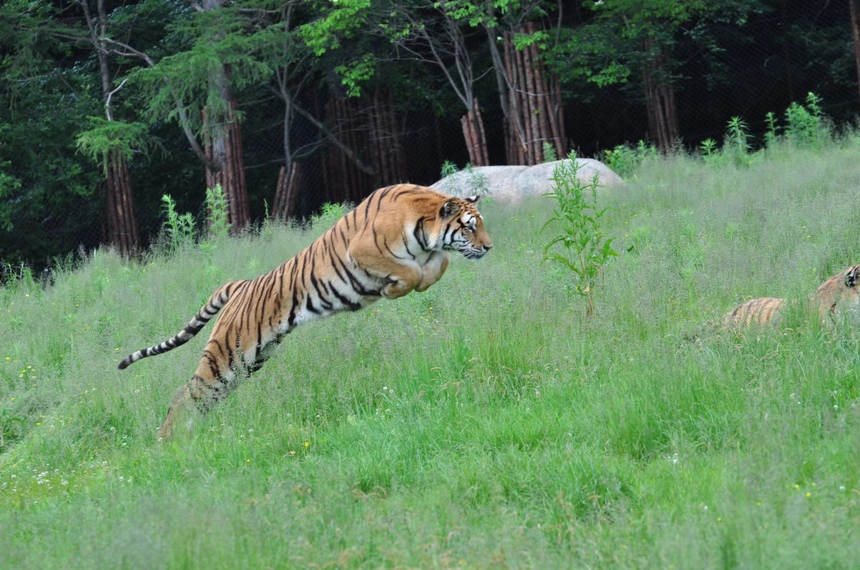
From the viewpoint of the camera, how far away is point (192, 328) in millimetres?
8359

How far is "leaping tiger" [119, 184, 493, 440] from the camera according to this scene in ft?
24.7

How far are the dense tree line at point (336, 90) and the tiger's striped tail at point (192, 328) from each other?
9688 mm

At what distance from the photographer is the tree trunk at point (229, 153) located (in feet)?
61.8

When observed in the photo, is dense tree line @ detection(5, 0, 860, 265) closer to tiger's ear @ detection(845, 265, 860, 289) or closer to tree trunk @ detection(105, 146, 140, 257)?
tree trunk @ detection(105, 146, 140, 257)

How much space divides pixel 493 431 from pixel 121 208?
1563 cm

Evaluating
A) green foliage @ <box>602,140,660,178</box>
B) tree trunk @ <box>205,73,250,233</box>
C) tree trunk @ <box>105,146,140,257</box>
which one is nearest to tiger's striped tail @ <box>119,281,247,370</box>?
green foliage @ <box>602,140,660,178</box>

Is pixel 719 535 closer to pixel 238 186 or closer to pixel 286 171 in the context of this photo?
pixel 238 186

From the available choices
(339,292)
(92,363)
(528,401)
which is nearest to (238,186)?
(92,363)

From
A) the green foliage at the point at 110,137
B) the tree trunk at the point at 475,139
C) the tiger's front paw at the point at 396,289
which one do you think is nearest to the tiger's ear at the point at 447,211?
the tiger's front paw at the point at 396,289

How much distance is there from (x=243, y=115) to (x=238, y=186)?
1.28 metres

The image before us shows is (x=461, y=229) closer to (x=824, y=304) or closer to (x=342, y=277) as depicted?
(x=342, y=277)

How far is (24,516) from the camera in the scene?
5.89m

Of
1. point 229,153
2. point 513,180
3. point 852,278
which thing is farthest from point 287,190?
point 852,278

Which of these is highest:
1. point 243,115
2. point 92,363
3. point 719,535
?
point 243,115
